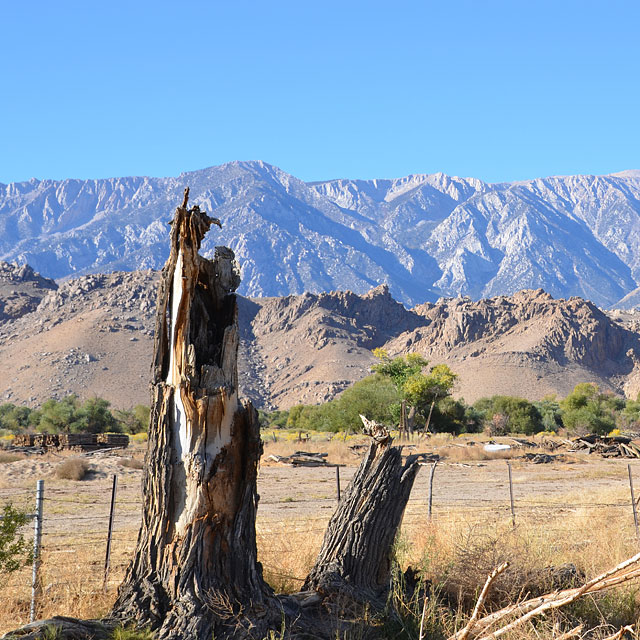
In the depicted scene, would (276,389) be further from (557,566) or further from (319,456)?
(557,566)

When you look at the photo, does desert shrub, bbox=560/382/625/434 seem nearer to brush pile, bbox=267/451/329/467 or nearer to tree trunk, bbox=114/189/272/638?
brush pile, bbox=267/451/329/467

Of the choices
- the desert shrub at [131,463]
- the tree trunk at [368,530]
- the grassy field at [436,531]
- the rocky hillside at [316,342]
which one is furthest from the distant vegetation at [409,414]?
the rocky hillside at [316,342]

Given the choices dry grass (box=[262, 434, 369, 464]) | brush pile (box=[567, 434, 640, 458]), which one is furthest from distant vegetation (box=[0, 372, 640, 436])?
brush pile (box=[567, 434, 640, 458])

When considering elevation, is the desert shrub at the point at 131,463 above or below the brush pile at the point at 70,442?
below

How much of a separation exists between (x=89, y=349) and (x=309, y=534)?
360 ft

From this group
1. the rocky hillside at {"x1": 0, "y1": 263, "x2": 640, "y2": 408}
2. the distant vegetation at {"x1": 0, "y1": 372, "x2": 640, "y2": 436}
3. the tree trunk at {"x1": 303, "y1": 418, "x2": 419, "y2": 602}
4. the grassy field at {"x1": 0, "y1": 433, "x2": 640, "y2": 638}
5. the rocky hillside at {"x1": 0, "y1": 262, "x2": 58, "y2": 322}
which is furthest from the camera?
the rocky hillside at {"x1": 0, "y1": 262, "x2": 58, "y2": 322}

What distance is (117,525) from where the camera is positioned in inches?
683

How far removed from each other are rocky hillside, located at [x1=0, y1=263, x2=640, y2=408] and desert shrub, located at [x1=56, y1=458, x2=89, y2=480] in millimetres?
74791

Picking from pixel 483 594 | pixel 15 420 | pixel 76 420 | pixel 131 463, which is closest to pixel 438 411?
pixel 76 420

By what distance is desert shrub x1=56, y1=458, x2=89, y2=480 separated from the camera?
2711 centimetres

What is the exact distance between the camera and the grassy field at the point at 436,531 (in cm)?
930

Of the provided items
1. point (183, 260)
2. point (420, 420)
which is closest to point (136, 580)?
point (183, 260)

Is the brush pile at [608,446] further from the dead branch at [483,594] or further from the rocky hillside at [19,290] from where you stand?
the rocky hillside at [19,290]

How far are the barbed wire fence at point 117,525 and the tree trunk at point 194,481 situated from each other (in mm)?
1117
